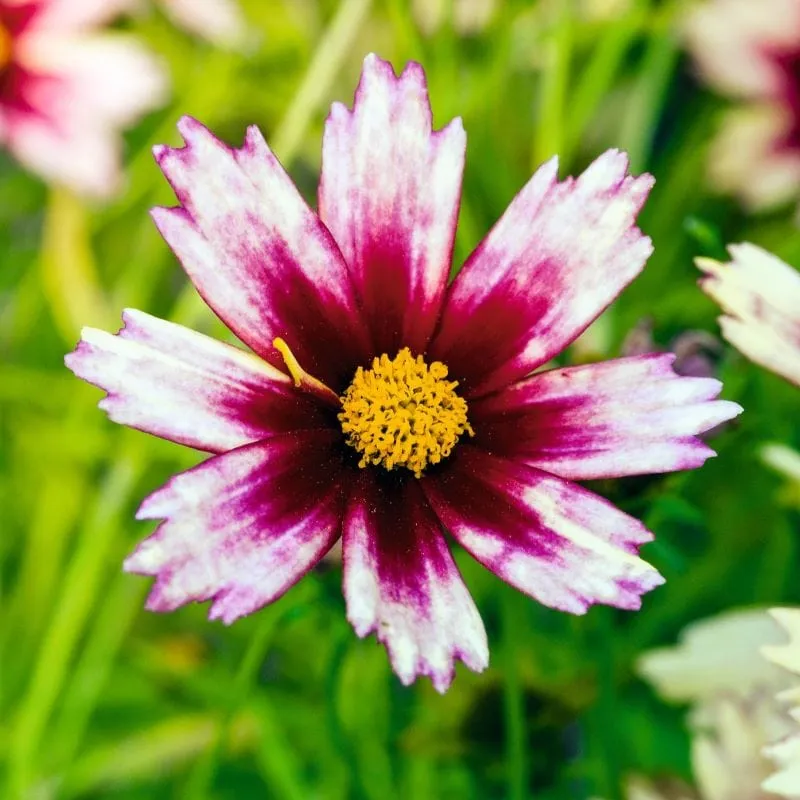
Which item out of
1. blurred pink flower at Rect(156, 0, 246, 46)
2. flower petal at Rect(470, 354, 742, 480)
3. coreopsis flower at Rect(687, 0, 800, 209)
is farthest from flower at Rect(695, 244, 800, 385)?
blurred pink flower at Rect(156, 0, 246, 46)

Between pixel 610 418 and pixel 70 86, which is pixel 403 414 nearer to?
pixel 610 418

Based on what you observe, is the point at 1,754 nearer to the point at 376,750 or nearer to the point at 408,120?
the point at 376,750

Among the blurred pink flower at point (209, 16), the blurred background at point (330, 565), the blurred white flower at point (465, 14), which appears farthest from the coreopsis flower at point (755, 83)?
the blurred pink flower at point (209, 16)

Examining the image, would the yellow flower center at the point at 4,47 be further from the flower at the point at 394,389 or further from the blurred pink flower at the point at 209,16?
the flower at the point at 394,389

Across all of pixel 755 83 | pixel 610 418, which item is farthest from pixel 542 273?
pixel 755 83

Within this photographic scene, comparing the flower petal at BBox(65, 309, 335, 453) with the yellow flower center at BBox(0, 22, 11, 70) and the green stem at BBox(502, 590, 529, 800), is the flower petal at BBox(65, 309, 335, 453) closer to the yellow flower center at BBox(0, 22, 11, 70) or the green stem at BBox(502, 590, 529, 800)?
the green stem at BBox(502, 590, 529, 800)

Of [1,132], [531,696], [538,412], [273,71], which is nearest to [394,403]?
[538,412]
